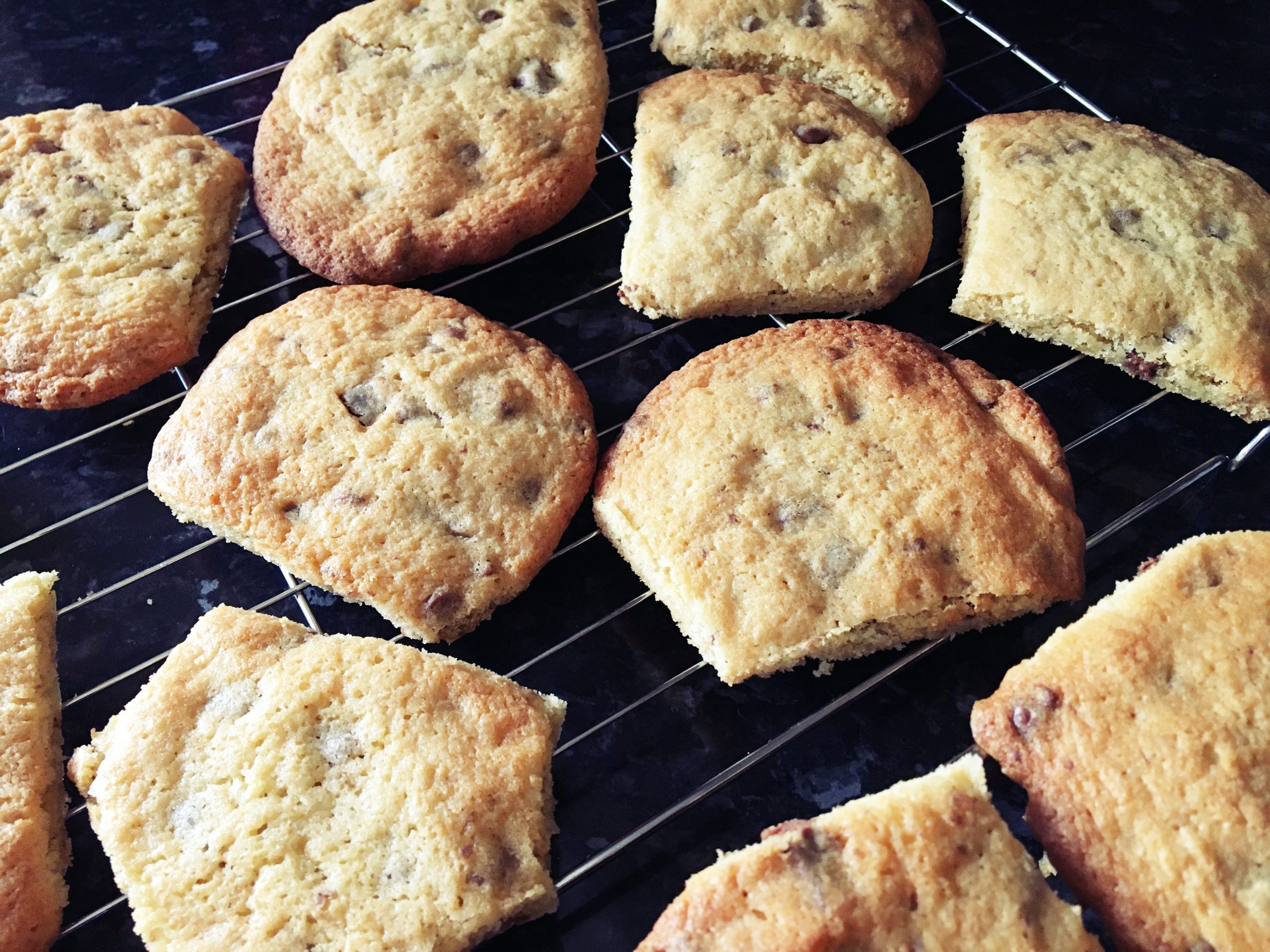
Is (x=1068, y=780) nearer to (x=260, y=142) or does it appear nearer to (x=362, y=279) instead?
(x=362, y=279)

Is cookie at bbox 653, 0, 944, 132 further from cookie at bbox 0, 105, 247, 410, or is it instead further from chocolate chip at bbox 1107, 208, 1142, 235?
cookie at bbox 0, 105, 247, 410

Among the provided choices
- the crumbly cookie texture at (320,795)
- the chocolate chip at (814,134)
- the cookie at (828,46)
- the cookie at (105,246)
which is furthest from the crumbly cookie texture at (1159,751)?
the cookie at (105,246)

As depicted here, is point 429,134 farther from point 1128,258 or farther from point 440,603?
point 1128,258

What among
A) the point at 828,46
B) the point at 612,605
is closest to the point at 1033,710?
the point at 612,605

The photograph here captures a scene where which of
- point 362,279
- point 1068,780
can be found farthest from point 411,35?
point 1068,780

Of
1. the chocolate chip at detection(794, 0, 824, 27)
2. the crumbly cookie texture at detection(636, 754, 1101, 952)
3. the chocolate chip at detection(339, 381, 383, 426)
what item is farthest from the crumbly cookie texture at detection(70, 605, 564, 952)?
the chocolate chip at detection(794, 0, 824, 27)
